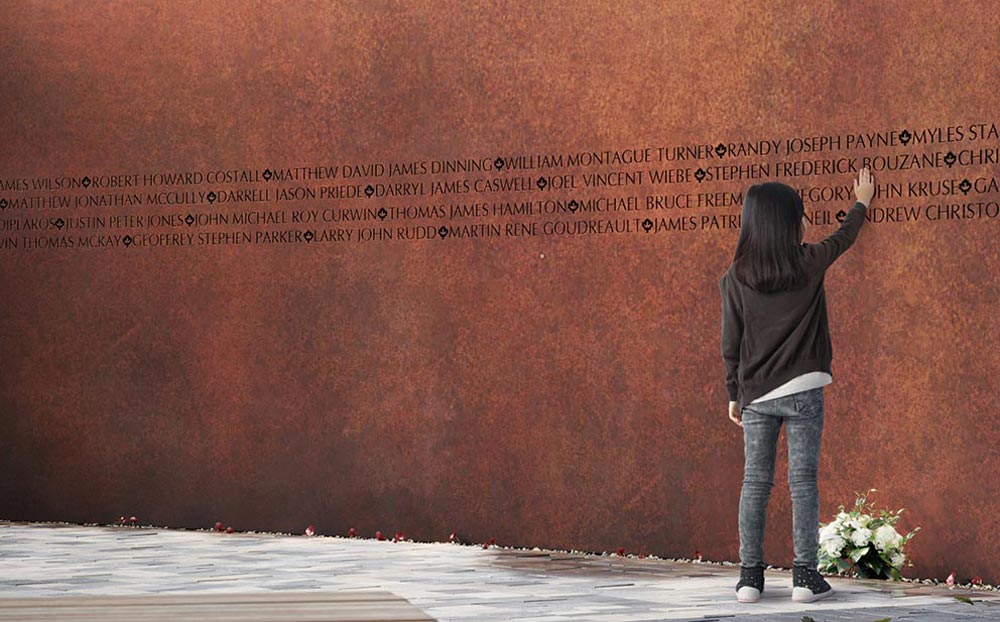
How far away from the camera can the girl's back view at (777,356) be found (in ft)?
18.5

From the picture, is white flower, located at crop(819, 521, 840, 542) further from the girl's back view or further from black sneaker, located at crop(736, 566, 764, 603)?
black sneaker, located at crop(736, 566, 764, 603)

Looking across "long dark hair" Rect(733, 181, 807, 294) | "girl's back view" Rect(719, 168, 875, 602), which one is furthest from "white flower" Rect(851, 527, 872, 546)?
"long dark hair" Rect(733, 181, 807, 294)

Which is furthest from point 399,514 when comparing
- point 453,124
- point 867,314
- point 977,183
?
point 977,183

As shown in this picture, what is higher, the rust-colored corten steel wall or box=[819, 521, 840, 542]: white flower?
the rust-colored corten steel wall

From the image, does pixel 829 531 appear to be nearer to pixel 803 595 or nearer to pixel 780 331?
pixel 803 595

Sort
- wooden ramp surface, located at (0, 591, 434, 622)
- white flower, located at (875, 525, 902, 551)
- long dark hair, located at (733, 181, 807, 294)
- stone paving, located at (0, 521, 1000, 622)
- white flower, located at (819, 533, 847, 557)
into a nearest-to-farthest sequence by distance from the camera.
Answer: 1. wooden ramp surface, located at (0, 591, 434, 622)
2. stone paving, located at (0, 521, 1000, 622)
3. long dark hair, located at (733, 181, 807, 294)
4. white flower, located at (875, 525, 902, 551)
5. white flower, located at (819, 533, 847, 557)

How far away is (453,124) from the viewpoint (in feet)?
25.2

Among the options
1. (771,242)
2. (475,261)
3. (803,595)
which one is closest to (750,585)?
(803,595)

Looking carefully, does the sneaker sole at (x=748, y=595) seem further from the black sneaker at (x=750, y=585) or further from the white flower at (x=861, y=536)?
the white flower at (x=861, y=536)

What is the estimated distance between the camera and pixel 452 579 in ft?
20.9

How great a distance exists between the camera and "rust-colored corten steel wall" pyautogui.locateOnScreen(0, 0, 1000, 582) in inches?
257

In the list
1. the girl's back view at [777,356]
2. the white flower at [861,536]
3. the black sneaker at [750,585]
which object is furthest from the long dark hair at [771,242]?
the white flower at [861,536]

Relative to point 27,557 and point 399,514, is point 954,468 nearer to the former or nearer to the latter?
point 399,514

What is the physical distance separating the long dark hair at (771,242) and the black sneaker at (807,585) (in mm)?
1042
